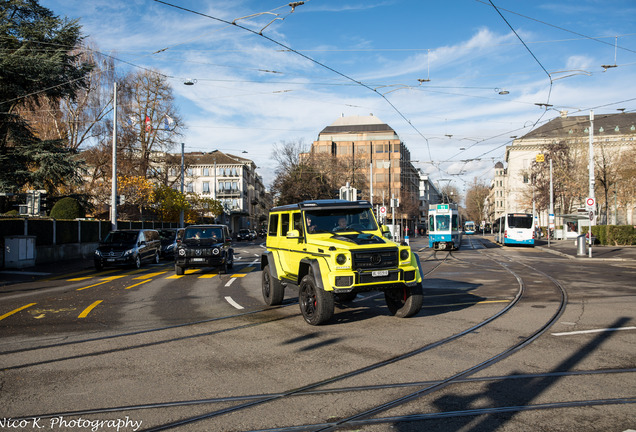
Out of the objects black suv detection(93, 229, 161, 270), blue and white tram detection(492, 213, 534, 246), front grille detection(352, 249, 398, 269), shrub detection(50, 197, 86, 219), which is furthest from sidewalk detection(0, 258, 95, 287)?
blue and white tram detection(492, 213, 534, 246)

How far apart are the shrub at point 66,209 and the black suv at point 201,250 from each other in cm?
1620

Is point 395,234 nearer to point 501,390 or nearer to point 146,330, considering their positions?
point 146,330

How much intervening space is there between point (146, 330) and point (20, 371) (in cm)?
255

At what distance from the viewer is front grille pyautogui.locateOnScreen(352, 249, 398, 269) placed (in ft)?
26.9

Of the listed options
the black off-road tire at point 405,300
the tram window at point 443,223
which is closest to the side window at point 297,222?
the black off-road tire at point 405,300

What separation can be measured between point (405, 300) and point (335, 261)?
5.83ft

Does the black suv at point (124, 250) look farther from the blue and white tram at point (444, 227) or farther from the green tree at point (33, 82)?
the blue and white tram at point (444, 227)

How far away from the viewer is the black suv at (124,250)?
835 inches

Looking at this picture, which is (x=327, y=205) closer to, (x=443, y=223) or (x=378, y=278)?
(x=378, y=278)

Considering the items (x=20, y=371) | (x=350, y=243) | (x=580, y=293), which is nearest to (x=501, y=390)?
(x=350, y=243)

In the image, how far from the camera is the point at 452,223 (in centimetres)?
3659

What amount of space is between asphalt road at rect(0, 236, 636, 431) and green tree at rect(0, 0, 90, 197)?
16.8m

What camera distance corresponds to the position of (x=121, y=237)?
889 inches

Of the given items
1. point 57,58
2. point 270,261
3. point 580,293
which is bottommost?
point 580,293
